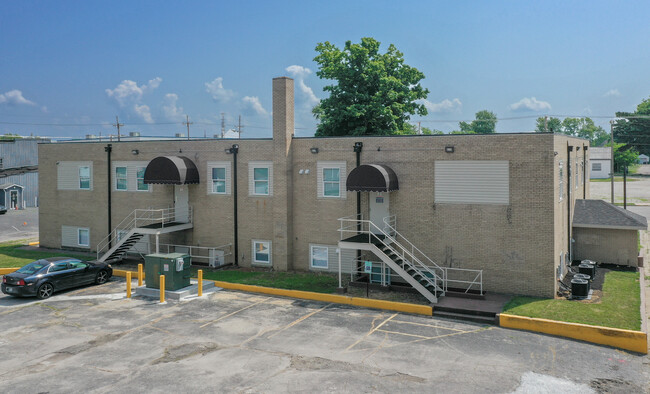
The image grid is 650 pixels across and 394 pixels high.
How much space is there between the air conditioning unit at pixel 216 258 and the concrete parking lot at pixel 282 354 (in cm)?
714

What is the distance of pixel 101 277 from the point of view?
24.5 metres

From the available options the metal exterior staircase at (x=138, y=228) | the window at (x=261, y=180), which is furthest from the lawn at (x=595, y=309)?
the metal exterior staircase at (x=138, y=228)

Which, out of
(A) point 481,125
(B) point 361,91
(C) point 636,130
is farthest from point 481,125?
(B) point 361,91

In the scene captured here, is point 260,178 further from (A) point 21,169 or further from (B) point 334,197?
(A) point 21,169

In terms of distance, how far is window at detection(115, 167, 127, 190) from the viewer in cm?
3079

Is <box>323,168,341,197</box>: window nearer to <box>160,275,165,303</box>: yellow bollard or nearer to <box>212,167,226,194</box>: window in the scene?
<box>212,167,226,194</box>: window

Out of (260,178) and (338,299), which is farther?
(260,178)

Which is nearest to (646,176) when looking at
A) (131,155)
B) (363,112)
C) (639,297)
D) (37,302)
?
(363,112)

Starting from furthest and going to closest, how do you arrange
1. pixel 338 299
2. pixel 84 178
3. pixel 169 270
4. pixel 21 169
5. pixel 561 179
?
pixel 21 169 < pixel 84 178 < pixel 561 179 < pixel 169 270 < pixel 338 299

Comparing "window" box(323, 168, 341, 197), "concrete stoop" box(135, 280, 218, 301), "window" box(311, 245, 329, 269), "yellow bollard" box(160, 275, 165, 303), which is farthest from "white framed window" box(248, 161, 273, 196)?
"yellow bollard" box(160, 275, 165, 303)

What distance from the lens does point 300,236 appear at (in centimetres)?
2631

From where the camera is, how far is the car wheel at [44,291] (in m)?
21.4

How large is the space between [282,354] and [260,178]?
521 inches

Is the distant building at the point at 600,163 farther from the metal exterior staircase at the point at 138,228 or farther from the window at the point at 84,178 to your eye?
the window at the point at 84,178
